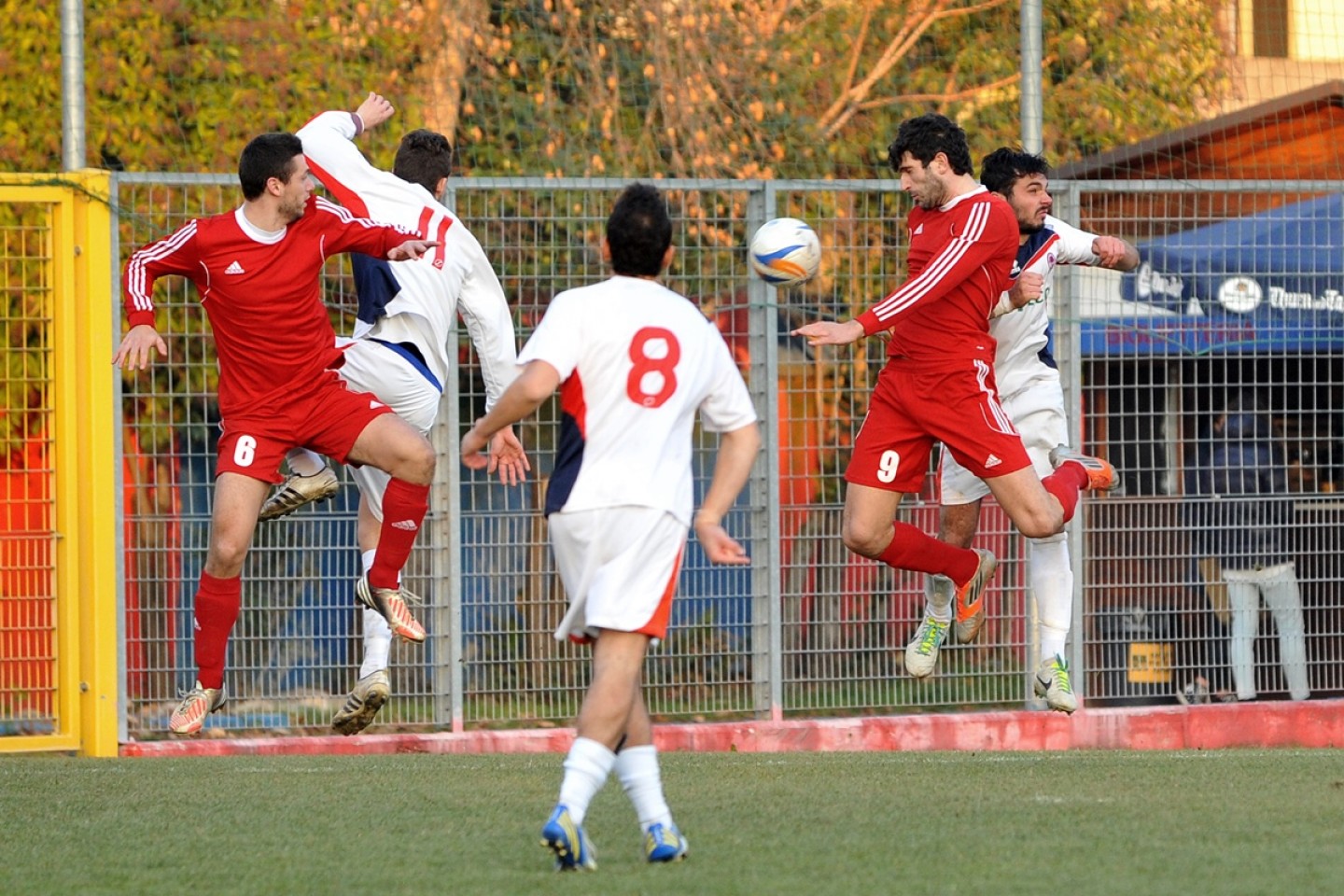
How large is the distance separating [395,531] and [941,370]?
2.51 metres

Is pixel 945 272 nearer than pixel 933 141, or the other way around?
pixel 945 272

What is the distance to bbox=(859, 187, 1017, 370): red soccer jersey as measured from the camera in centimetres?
852

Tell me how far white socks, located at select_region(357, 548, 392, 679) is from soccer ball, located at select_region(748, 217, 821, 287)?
2.20m

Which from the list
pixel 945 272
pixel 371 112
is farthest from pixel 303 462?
pixel 945 272

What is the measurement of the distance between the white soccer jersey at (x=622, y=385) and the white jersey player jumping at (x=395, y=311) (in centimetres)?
284

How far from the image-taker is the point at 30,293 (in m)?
11.0

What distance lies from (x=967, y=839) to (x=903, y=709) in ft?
16.9

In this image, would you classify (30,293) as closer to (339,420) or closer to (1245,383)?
(339,420)

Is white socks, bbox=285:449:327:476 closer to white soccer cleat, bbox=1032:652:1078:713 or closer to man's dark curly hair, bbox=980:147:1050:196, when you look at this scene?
man's dark curly hair, bbox=980:147:1050:196

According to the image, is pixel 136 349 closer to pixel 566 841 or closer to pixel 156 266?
pixel 156 266

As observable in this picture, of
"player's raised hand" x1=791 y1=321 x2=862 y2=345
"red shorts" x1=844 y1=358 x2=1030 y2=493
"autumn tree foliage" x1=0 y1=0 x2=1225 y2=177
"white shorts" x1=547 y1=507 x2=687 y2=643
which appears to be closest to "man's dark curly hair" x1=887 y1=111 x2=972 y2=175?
"red shorts" x1=844 y1=358 x2=1030 y2=493

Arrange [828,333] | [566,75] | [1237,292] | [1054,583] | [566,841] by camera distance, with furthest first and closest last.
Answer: [566,75], [1237,292], [1054,583], [828,333], [566,841]

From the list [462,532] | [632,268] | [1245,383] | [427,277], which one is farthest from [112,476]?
[1245,383]

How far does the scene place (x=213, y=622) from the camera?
29.0ft
